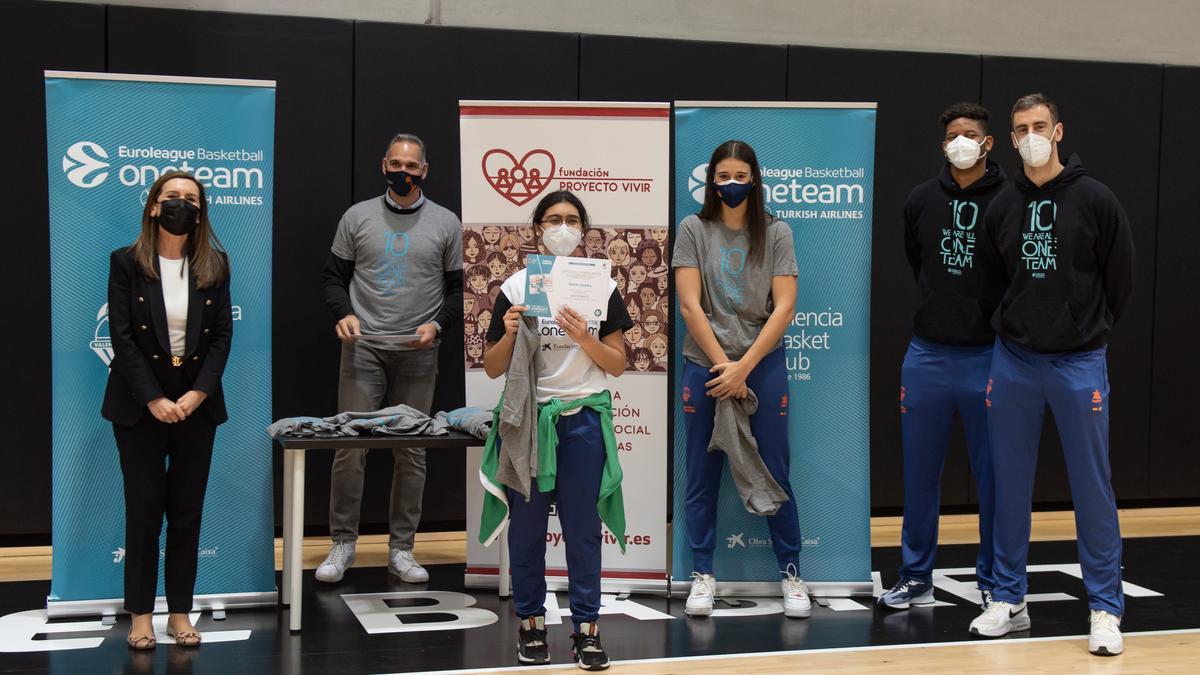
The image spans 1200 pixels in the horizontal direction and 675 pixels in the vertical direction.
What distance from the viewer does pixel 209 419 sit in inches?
159

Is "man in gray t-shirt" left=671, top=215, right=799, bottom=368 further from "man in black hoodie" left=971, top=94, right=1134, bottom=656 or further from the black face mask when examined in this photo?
the black face mask

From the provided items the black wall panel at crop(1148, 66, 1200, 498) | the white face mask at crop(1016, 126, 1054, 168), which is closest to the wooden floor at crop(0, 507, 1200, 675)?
the white face mask at crop(1016, 126, 1054, 168)

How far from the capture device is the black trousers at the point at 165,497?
13.0 ft

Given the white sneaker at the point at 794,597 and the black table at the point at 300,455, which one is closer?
the black table at the point at 300,455

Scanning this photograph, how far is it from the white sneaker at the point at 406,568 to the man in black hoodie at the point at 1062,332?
228 centimetres

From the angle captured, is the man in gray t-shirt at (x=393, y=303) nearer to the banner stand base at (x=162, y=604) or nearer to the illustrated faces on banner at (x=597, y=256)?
the illustrated faces on banner at (x=597, y=256)

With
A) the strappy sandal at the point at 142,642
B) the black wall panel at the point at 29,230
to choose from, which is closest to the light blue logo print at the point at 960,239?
the strappy sandal at the point at 142,642

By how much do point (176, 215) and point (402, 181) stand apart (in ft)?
4.21

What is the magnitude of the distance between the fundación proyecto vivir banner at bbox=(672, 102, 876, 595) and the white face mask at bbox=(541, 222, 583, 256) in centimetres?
110

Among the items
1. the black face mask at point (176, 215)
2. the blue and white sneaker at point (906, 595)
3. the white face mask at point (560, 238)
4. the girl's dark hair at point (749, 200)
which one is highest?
the girl's dark hair at point (749, 200)

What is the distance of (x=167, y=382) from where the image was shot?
3.97 m

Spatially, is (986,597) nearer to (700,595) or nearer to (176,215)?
(700,595)

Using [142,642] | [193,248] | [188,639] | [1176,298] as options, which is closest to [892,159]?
[1176,298]

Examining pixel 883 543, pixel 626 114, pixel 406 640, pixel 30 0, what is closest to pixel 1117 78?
pixel 883 543
